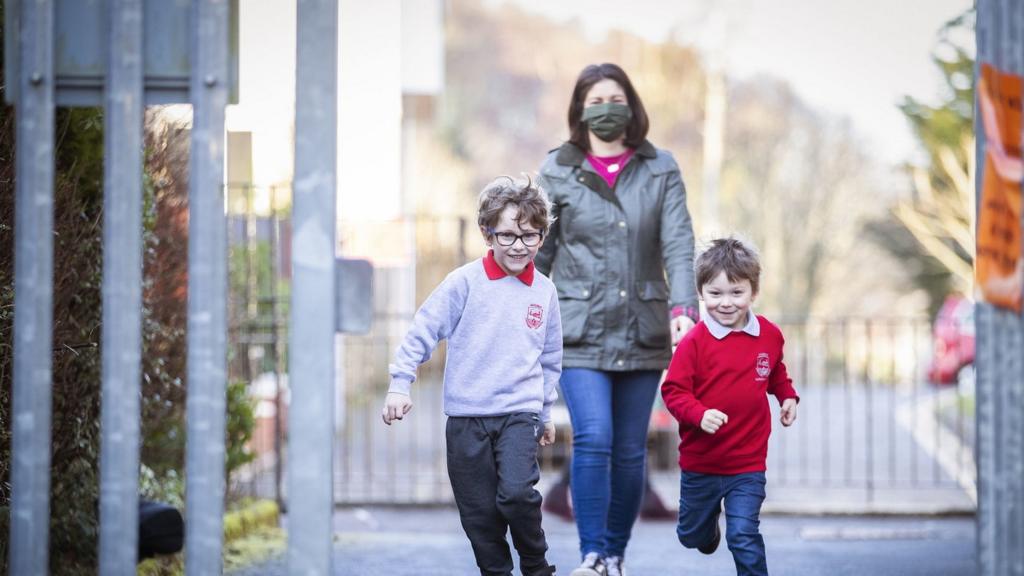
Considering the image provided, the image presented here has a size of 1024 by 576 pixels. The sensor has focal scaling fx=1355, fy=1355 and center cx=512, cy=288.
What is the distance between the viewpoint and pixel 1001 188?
10.4 ft

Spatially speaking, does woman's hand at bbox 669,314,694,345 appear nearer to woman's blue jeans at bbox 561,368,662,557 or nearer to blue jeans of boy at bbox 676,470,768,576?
woman's blue jeans at bbox 561,368,662,557

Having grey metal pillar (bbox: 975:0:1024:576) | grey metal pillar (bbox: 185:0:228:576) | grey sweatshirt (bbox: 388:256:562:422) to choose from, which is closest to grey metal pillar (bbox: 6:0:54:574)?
grey metal pillar (bbox: 185:0:228:576)

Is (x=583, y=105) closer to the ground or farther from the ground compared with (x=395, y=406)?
farther from the ground

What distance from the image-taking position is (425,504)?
33.5 ft

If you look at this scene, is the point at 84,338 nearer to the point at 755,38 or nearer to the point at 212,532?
the point at 212,532

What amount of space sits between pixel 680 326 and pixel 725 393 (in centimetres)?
53

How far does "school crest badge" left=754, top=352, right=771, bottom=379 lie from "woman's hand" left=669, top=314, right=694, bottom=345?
0.43 meters

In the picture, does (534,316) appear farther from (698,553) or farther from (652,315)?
(698,553)

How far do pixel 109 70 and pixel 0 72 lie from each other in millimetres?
1472

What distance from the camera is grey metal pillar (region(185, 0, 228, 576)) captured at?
3.07 m

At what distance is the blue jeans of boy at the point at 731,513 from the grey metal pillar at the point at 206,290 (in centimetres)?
190

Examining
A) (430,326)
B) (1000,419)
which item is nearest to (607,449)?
(430,326)

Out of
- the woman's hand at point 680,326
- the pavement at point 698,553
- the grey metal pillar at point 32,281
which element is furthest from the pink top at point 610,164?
the grey metal pillar at point 32,281

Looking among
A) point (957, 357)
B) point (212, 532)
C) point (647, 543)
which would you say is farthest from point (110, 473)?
point (957, 357)
